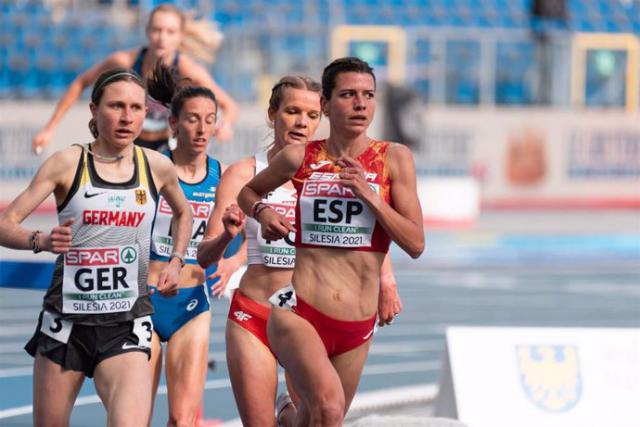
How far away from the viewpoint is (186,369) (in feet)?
21.5

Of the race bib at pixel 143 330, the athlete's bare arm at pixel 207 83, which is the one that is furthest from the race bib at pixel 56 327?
the athlete's bare arm at pixel 207 83

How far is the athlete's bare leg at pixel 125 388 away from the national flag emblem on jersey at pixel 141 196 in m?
0.59

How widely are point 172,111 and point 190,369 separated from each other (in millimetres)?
1333

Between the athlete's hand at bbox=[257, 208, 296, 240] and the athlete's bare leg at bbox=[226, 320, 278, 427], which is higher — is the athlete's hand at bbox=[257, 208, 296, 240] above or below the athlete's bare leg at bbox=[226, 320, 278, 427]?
above

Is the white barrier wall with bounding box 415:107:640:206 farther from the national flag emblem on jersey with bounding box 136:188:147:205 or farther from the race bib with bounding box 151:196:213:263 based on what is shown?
the national flag emblem on jersey with bounding box 136:188:147:205

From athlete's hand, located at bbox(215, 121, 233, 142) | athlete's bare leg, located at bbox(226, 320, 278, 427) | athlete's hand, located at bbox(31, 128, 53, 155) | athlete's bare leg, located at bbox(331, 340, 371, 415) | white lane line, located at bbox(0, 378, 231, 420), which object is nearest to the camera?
athlete's bare leg, located at bbox(331, 340, 371, 415)

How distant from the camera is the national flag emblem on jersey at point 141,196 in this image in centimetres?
540

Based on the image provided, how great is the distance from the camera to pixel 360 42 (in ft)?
92.5

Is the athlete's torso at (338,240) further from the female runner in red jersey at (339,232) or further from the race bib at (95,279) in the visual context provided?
the race bib at (95,279)

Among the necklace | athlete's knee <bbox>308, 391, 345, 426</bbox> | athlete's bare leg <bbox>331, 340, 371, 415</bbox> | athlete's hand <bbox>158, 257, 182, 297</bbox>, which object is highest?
the necklace

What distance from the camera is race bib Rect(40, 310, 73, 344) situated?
5.35 metres

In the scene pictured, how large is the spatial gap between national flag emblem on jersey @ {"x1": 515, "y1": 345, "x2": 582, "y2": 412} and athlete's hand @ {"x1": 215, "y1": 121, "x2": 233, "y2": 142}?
211 cm

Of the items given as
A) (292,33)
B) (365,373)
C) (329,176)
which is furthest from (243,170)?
(292,33)

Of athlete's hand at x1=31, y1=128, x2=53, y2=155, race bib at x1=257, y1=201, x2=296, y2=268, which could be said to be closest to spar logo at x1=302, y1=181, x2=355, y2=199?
race bib at x1=257, y1=201, x2=296, y2=268
